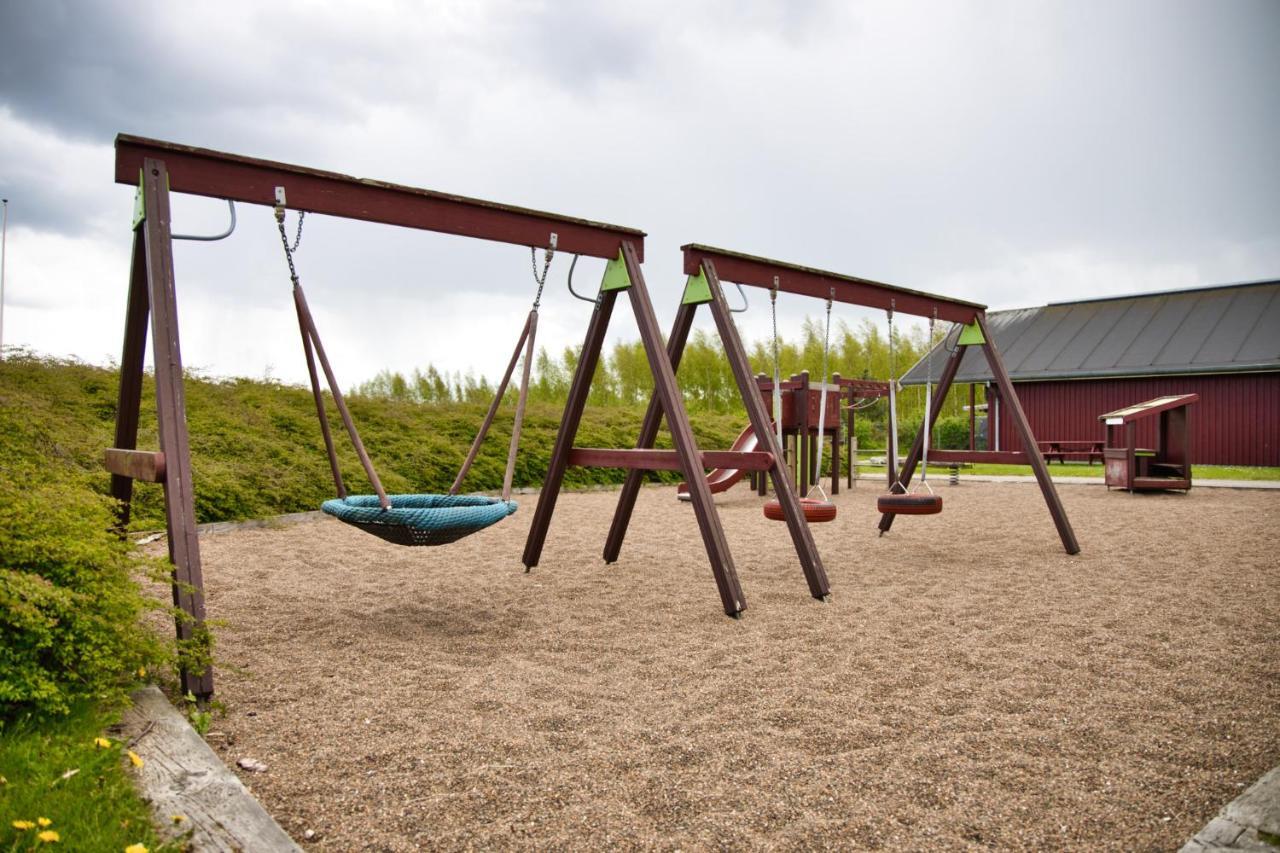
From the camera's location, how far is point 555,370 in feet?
77.2

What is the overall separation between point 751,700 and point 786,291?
3037mm

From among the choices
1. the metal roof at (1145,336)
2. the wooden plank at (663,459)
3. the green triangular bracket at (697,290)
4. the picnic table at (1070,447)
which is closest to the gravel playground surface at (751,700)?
the wooden plank at (663,459)

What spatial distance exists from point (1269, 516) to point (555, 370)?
17273mm

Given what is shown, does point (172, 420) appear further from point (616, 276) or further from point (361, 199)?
point (616, 276)

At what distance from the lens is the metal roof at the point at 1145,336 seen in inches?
735

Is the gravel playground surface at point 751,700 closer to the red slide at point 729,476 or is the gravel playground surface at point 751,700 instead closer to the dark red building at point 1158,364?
the red slide at point 729,476

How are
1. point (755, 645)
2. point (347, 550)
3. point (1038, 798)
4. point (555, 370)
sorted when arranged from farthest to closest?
point (555, 370)
point (347, 550)
point (755, 645)
point (1038, 798)

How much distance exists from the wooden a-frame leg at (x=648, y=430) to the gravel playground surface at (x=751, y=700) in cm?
25

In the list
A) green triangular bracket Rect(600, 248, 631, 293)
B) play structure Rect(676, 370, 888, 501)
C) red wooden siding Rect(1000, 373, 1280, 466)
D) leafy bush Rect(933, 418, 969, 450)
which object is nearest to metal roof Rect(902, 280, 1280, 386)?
red wooden siding Rect(1000, 373, 1280, 466)

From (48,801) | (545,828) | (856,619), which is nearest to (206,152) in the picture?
(48,801)

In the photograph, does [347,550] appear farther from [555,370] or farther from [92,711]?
[555,370]

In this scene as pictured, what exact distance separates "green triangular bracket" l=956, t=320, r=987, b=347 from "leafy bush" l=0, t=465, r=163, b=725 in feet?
19.3

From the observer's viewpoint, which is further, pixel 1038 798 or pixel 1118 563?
pixel 1118 563

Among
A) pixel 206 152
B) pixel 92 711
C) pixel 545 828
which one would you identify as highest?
pixel 206 152
